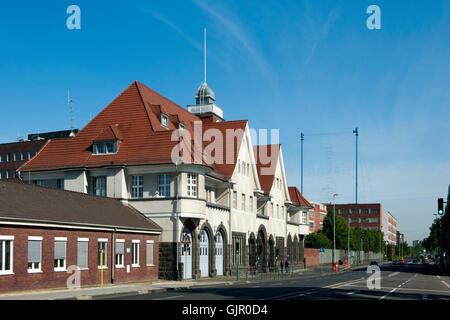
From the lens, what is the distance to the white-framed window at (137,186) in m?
44.4

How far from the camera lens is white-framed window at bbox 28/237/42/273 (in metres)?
29.3

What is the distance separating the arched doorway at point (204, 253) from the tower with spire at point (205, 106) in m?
23.7

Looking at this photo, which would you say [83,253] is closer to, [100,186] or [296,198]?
[100,186]

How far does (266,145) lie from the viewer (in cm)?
7250

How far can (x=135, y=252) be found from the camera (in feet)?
130

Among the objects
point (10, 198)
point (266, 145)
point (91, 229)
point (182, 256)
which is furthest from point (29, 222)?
point (266, 145)

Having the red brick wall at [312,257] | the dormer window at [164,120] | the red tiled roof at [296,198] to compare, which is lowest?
the red brick wall at [312,257]

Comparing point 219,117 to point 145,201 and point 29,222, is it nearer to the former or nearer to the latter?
point 145,201

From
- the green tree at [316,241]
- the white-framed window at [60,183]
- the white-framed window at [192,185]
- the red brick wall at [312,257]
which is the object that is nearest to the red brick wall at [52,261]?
the white-framed window at [192,185]

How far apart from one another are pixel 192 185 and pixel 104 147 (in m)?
8.32

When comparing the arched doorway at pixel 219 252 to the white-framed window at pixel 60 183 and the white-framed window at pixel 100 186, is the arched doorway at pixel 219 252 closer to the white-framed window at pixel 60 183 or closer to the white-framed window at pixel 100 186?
the white-framed window at pixel 100 186

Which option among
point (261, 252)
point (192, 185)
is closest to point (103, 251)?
point (192, 185)
